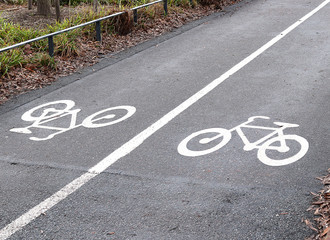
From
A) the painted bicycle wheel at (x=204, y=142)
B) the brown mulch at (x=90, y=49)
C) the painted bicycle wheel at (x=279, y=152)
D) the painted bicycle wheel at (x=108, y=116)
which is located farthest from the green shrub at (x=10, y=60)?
the painted bicycle wheel at (x=279, y=152)

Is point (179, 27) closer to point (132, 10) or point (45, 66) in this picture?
point (132, 10)

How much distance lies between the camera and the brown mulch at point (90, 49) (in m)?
9.92

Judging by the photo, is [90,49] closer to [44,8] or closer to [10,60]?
[10,60]

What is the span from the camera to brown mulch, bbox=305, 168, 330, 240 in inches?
181

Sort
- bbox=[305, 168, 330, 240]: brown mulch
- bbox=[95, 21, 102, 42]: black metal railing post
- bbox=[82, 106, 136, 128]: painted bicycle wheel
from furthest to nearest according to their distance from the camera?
bbox=[95, 21, 102, 42]: black metal railing post, bbox=[82, 106, 136, 128]: painted bicycle wheel, bbox=[305, 168, 330, 240]: brown mulch

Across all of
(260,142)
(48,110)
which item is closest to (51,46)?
(48,110)

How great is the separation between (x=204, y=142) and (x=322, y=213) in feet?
7.81

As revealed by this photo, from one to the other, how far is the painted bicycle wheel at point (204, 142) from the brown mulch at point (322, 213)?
5.55 feet

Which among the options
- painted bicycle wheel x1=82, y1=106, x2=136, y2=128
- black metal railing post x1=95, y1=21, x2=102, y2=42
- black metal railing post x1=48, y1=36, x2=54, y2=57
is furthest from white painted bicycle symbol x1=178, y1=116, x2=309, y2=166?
black metal railing post x1=95, y1=21, x2=102, y2=42

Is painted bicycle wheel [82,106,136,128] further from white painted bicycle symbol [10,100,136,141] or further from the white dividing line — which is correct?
the white dividing line

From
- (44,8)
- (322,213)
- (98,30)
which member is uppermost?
(98,30)

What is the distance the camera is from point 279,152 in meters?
6.60

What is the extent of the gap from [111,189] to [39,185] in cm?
89

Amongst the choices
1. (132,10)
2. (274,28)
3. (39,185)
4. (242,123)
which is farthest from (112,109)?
(274,28)
